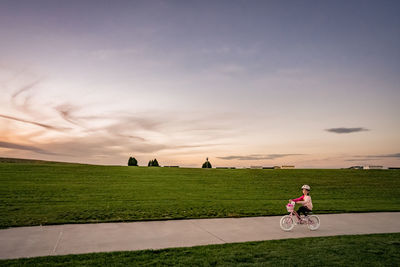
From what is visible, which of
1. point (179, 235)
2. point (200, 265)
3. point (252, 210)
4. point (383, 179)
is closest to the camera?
point (200, 265)

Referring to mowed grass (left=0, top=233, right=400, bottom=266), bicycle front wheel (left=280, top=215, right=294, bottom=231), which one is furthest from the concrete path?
mowed grass (left=0, top=233, right=400, bottom=266)

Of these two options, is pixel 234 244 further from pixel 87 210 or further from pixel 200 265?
pixel 87 210

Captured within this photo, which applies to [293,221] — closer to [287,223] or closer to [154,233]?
[287,223]

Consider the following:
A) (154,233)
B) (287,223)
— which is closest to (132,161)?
(154,233)

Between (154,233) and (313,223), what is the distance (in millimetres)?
5199

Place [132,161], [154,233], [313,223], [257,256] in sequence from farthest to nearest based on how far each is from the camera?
[132,161] < [313,223] < [154,233] < [257,256]

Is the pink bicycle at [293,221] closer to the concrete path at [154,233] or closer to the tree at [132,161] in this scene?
the concrete path at [154,233]

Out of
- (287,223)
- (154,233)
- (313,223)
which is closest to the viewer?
(154,233)

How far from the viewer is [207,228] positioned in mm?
9609

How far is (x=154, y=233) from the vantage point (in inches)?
349

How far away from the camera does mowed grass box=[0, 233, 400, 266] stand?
6.17m

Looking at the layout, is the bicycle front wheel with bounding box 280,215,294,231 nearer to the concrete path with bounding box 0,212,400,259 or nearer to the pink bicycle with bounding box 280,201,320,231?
the pink bicycle with bounding box 280,201,320,231

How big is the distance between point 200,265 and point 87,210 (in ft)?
26.3

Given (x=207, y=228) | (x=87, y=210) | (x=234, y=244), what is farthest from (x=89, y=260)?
(x=87, y=210)
